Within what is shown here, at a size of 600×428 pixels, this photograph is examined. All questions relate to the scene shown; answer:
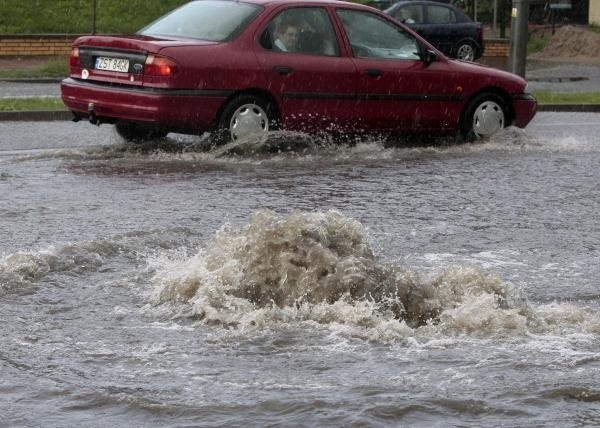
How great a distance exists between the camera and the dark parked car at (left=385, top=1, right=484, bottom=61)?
100ft

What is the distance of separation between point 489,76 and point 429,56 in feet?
2.38

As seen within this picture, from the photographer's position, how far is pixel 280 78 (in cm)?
1323

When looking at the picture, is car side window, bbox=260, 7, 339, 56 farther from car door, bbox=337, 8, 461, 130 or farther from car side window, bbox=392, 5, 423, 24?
car side window, bbox=392, 5, 423, 24

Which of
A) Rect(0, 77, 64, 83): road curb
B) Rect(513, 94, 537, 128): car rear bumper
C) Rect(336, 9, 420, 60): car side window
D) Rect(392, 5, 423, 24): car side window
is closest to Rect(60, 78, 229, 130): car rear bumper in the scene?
Rect(336, 9, 420, 60): car side window

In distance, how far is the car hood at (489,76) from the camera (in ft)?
47.3

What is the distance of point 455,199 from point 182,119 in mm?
3007

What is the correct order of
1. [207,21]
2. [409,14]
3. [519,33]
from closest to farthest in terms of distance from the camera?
1. [207,21]
2. [519,33]
3. [409,14]

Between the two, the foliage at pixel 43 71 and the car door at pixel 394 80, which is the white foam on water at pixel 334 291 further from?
the foliage at pixel 43 71

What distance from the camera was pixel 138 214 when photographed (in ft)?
31.7

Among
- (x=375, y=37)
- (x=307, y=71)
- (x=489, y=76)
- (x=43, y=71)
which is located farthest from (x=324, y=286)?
(x=43, y=71)

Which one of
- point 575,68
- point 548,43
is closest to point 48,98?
point 575,68

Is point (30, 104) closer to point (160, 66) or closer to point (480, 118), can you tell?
point (160, 66)

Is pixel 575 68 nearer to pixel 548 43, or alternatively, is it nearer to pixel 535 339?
pixel 548 43

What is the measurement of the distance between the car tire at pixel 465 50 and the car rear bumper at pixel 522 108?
53.9 ft
